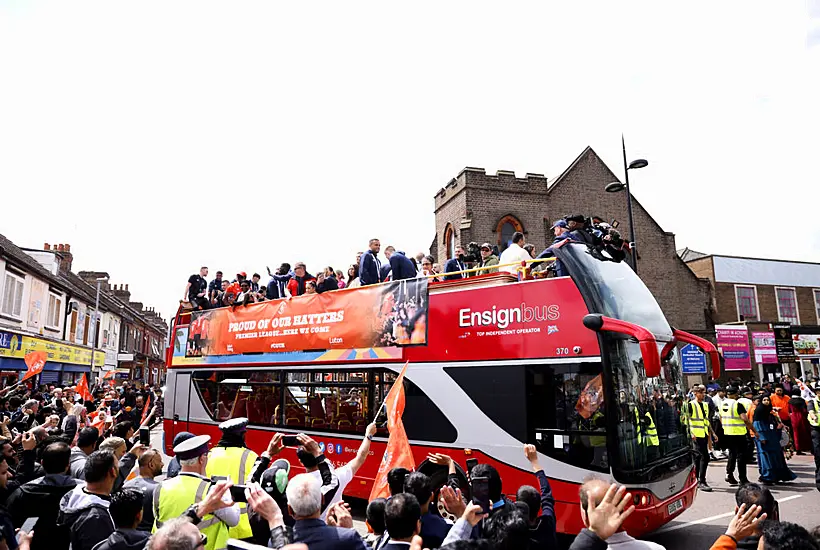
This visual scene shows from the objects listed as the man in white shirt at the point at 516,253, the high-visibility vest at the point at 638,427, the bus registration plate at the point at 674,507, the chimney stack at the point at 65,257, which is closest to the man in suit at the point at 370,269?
the man in white shirt at the point at 516,253

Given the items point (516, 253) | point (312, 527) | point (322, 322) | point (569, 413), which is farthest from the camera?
point (322, 322)

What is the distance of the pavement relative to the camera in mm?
7314

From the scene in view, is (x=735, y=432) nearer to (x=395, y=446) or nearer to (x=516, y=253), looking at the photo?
(x=516, y=253)

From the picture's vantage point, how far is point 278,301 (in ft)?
34.4

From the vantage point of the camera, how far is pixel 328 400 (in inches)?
A: 368

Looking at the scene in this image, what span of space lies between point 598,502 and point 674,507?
4.65 metres

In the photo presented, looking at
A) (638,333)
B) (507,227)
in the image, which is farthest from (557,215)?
(638,333)

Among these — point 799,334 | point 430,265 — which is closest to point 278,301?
point 430,265

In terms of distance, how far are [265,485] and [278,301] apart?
6.17 metres

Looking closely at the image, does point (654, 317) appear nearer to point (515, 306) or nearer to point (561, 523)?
Result: point (515, 306)

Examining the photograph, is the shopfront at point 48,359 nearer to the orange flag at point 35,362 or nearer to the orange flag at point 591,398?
the orange flag at point 35,362

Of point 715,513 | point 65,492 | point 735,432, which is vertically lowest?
point 715,513

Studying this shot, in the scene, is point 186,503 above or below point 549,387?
below

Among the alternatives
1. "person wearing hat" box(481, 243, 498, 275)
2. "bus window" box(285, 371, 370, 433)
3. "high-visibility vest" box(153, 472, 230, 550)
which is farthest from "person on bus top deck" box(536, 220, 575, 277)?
"high-visibility vest" box(153, 472, 230, 550)
